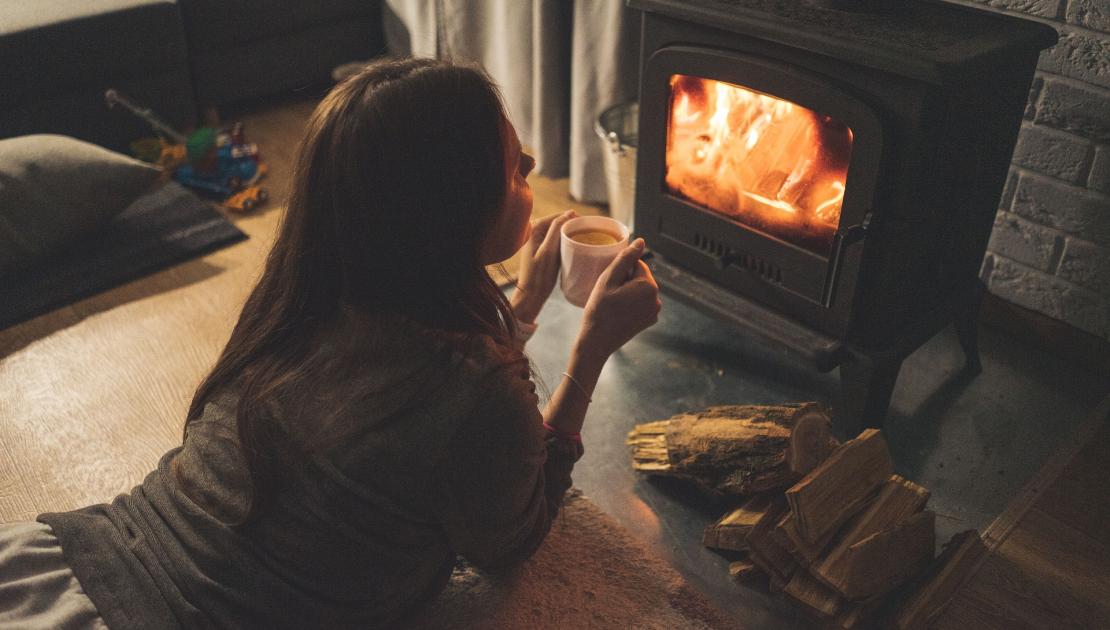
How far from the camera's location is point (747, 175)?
1.65 metres

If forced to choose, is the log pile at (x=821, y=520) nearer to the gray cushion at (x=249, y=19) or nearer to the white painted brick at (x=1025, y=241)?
the white painted brick at (x=1025, y=241)

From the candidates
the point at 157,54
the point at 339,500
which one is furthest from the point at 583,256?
the point at 157,54

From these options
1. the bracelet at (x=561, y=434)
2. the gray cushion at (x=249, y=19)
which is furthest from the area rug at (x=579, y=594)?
the gray cushion at (x=249, y=19)

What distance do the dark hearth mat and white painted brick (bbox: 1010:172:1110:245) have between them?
1.81 metres

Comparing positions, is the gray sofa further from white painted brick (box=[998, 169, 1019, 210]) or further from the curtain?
white painted brick (box=[998, 169, 1019, 210])

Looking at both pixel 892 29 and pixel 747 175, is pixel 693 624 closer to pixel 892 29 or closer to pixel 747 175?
pixel 747 175

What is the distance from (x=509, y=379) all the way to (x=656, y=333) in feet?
3.42

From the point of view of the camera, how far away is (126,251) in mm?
2283

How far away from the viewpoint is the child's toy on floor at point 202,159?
2.58 m

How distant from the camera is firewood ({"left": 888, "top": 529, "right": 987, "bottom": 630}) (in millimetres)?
1302

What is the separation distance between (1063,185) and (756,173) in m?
0.60

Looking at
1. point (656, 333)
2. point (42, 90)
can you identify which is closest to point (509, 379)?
point (656, 333)

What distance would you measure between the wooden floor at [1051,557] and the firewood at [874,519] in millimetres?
138

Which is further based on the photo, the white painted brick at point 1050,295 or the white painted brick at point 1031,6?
the white painted brick at point 1050,295
